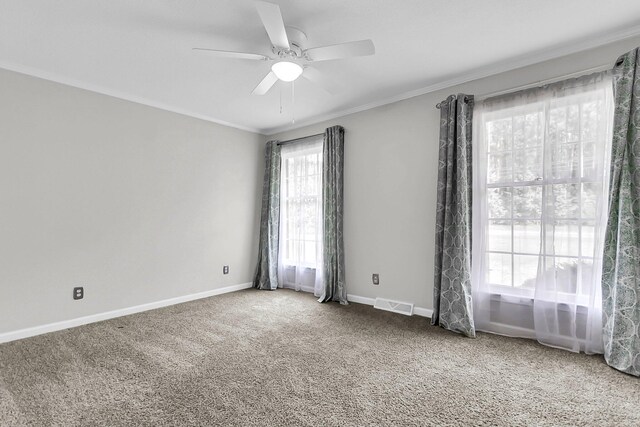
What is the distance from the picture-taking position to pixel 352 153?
12.9ft

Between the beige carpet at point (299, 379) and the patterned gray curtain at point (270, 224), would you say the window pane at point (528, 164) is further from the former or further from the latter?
the patterned gray curtain at point (270, 224)

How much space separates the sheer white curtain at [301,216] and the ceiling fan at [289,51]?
1797mm

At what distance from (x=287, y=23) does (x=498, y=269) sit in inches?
106

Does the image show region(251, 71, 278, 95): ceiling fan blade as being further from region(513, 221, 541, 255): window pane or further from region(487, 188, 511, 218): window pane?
region(513, 221, 541, 255): window pane

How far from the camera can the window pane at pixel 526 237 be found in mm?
2637

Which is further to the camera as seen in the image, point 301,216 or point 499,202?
point 301,216

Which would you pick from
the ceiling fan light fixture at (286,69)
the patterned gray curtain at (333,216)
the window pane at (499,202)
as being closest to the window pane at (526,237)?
the window pane at (499,202)

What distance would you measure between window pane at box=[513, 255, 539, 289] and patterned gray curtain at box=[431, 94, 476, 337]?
373 millimetres

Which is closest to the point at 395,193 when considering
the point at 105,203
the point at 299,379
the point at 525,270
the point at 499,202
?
the point at 499,202

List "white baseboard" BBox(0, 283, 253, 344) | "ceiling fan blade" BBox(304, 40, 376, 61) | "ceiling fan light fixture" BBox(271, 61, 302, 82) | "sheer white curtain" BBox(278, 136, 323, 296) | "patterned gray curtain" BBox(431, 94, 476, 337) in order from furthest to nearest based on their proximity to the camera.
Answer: "sheer white curtain" BBox(278, 136, 323, 296) < "patterned gray curtain" BBox(431, 94, 476, 337) < "white baseboard" BBox(0, 283, 253, 344) < "ceiling fan light fixture" BBox(271, 61, 302, 82) < "ceiling fan blade" BBox(304, 40, 376, 61)

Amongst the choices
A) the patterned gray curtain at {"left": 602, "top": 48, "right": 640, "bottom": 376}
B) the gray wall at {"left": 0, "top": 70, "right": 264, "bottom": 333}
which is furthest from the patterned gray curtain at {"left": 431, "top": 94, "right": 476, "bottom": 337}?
the gray wall at {"left": 0, "top": 70, "right": 264, "bottom": 333}

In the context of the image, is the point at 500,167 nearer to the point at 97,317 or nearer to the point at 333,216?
the point at 333,216

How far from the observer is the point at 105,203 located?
3270mm

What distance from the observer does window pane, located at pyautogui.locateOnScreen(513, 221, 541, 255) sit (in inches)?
104
